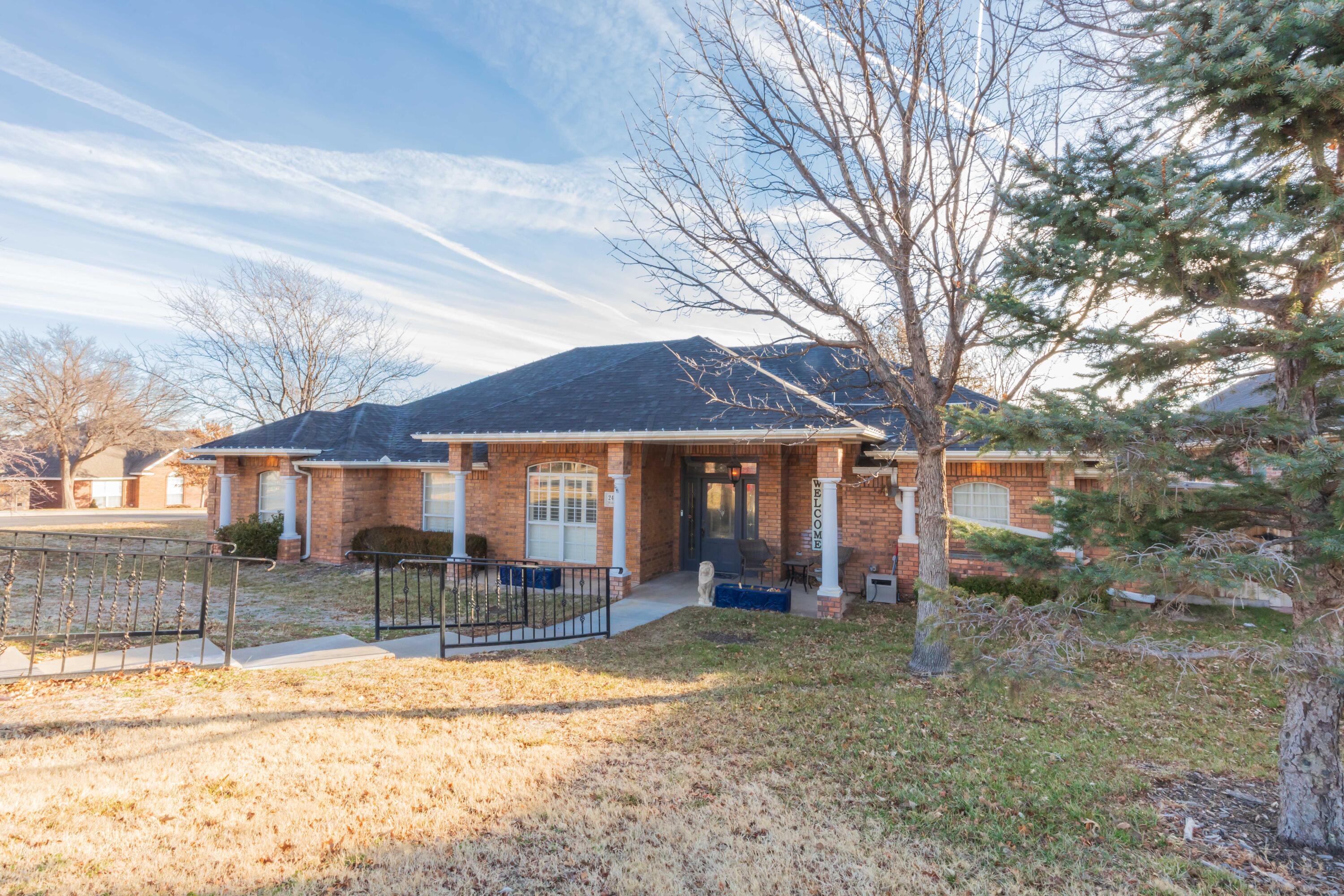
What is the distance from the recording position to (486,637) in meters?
8.52

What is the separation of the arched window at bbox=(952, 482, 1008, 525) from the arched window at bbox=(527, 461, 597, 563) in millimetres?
7413

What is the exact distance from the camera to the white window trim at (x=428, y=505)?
627 inches

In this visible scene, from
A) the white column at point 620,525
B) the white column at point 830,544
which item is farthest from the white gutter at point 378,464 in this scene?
the white column at point 830,544

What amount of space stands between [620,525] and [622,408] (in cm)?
240

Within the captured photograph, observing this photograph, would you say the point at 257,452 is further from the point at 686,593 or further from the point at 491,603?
the point at 686,593

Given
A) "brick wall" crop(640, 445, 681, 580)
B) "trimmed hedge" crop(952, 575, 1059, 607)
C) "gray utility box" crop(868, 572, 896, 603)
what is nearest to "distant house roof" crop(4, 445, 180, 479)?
"brick wall" crop(640, 445, 681, 580)

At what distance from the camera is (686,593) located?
483 inches

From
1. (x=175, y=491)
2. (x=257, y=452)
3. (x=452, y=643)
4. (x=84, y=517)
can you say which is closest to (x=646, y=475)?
(x=452, y=643)

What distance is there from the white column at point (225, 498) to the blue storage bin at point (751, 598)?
1456cm

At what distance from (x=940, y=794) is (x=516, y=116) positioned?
12.0 m

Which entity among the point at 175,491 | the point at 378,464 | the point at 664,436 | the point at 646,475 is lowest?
the point at 175,491

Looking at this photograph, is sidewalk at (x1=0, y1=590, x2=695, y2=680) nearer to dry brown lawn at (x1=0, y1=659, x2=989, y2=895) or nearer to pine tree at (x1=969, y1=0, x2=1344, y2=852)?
dry brown lawn at (x1=0, y1=659, x2=989, y2=895)

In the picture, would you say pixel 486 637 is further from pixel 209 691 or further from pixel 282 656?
pixel 209 691

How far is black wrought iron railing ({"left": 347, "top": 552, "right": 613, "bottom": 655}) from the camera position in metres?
8.55
